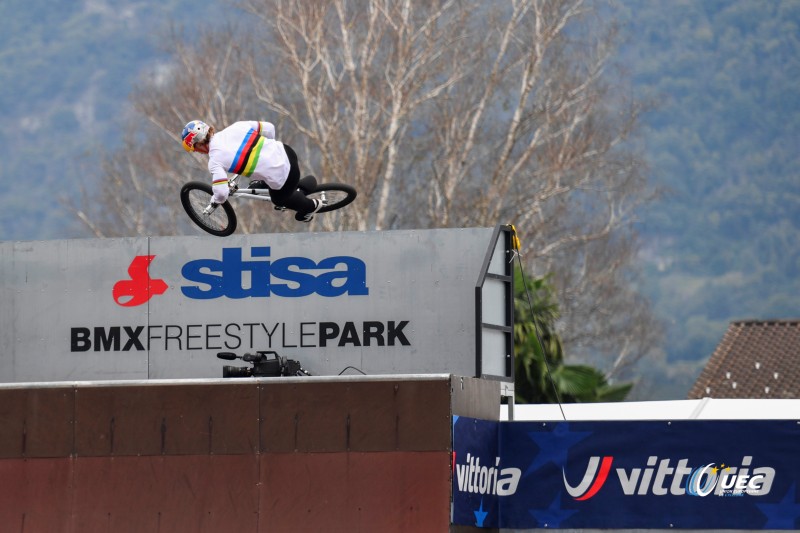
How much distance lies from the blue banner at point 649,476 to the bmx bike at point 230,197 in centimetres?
A: 309

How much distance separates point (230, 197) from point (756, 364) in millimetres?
44789

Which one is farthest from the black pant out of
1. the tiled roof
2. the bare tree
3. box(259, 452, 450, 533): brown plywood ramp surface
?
the tiled roof

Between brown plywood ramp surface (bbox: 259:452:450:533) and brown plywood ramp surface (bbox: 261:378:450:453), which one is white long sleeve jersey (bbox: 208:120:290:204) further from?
brown plywood ramp surface (bbox: 259:452:450:533)

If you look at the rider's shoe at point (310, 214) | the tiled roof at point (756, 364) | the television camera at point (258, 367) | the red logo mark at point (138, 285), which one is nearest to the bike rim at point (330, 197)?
the rider's shoe at point (310, 214)

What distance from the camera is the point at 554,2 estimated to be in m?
44.1

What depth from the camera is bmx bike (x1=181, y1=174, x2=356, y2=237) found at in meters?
15.0

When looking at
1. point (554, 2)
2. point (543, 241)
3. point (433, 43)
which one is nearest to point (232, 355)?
point (433, 43)

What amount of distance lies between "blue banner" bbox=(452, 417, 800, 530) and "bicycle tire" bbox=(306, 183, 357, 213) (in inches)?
120

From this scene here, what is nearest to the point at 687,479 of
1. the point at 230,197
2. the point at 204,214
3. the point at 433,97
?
the point at 230,197

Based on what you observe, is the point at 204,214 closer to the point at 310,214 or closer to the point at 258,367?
the point at 310,214

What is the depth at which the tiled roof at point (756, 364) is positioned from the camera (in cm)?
5534

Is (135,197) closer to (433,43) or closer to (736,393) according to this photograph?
(433,43)

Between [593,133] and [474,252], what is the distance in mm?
27617

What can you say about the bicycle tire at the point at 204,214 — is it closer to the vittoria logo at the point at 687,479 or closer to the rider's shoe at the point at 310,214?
the rider's shoe at the point at 310,214
